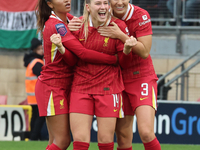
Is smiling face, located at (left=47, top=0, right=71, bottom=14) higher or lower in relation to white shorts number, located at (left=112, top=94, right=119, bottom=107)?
higher

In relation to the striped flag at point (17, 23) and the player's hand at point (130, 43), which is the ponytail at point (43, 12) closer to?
the player's hand at point (130, 43)

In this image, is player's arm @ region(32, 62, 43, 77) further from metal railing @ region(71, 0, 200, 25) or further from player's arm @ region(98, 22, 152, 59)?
player's arm @ region(98, 22, 152, 59)

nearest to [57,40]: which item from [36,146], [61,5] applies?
[61,5]

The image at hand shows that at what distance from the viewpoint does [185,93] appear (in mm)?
8633

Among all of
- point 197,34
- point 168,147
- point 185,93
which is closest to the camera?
point 168,147

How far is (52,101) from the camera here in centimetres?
440

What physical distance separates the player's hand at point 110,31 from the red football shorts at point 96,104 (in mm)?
613

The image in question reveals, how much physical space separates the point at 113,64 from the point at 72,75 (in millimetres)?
465

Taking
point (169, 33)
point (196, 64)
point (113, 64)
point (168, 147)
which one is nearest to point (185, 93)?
point (196, 64)

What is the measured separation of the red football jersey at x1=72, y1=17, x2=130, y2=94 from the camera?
4.30m

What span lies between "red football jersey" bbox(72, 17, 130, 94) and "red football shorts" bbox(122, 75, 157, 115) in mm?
348

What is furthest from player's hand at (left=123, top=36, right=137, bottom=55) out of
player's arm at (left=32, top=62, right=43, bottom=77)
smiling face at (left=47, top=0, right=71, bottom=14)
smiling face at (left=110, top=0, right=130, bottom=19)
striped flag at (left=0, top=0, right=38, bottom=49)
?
Result: striped flag at (left=0, top=0, right=38, bottom=49)

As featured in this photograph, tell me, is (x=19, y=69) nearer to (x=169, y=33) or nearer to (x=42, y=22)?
(x=169, y=33)

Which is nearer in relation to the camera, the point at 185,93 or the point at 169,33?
the point at 185,93
